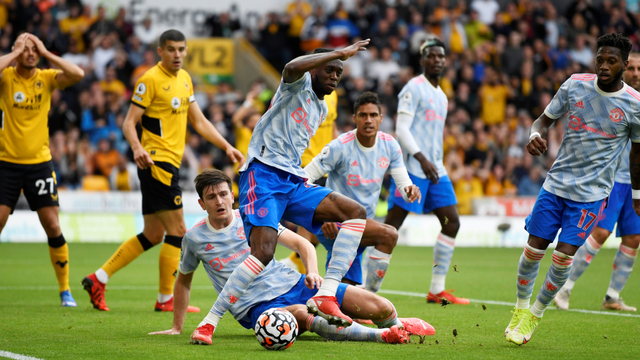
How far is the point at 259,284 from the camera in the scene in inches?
221

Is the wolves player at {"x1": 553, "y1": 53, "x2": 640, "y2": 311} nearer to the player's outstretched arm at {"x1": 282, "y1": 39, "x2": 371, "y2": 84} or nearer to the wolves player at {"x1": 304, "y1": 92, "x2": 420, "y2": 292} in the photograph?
the wolves player at {"x1": 304, "y1": 92, "x2": 420, "y2": 292}

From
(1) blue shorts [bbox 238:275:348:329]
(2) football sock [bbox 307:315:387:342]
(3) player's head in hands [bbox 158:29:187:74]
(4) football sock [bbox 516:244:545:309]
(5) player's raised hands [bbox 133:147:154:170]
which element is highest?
(3) player's head in hands [bbox 158:29:187:74]

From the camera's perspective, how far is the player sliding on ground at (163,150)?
743 centimetres

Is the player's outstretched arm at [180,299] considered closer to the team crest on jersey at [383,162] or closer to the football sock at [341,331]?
the football sock at [341,331]

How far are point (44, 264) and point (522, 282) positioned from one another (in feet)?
28.5

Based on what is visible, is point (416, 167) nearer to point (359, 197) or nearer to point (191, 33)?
point (359, 197)

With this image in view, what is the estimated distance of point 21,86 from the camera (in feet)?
24.8

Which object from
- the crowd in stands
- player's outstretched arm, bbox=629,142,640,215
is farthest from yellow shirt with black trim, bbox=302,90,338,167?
the crowd in stands

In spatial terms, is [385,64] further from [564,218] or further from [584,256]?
[564,218]

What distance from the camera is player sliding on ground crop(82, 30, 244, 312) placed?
24.4 feet

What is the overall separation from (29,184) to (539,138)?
4.94 m

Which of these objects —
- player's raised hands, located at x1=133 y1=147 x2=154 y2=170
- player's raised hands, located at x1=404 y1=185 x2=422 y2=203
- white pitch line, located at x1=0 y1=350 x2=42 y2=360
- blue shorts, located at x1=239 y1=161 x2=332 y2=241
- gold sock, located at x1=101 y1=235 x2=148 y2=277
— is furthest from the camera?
gold sock, located at x1=101 y1=235 x2=148 y2=277

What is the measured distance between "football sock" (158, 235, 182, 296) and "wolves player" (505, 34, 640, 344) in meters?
3.44

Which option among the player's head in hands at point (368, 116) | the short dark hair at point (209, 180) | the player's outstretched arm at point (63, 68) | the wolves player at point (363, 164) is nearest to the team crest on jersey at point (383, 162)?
the wolves player at point (363, 164)
